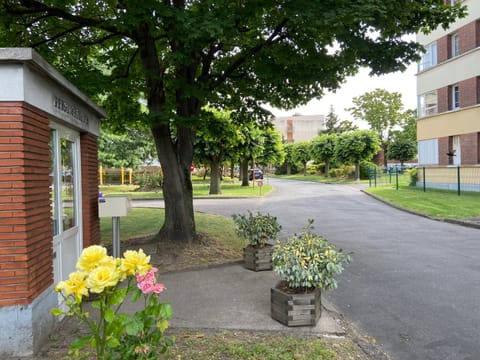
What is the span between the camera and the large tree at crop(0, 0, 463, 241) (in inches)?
265

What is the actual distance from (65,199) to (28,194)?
4.95 feet

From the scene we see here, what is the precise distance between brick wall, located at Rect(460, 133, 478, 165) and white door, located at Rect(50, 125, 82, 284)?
822 inches

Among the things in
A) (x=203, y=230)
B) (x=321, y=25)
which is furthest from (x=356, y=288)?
(x=203, y=230)

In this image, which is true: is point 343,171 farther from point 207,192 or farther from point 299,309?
point 299,309

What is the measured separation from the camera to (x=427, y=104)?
24906 millimetres

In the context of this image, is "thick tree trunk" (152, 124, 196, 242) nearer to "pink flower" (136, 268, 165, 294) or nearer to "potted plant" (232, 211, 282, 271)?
"potted plant" (232, 211, 282, 271)

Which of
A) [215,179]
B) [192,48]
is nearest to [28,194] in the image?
[192,48]

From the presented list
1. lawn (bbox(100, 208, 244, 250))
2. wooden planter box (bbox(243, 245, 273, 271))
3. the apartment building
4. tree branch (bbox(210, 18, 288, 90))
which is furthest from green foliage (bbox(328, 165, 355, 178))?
wooden planter box (bbox(243, 245, 273, 271))

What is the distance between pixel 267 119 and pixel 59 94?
798 centimetres

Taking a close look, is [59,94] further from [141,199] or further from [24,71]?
[141,199]

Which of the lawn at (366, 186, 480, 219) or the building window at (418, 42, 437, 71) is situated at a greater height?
the building window at (418, 42, 437, 71)

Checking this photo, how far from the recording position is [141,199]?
23938 millimetres

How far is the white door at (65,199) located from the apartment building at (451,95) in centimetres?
2037

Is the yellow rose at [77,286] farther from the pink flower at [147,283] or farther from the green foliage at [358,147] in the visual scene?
the green foliage at [358,147]
